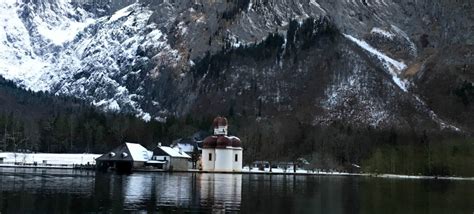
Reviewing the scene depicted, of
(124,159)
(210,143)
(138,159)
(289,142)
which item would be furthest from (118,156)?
(289,142)

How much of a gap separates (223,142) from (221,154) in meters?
2.90

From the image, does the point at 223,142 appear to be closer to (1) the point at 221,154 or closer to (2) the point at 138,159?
(1) the point at 221,154

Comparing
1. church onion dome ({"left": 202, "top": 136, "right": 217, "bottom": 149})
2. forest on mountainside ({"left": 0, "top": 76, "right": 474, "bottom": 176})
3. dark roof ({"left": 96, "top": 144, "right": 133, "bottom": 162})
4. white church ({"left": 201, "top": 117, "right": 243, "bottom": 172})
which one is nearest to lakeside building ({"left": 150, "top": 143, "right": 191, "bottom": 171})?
dark roof ({"left": 96, "top": 144, "right": 133, "bottom": 162})

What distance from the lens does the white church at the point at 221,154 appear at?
15025 cm

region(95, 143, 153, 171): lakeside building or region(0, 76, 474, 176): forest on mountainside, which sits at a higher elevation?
region(0, 76, 474, 176): forest on mountainside

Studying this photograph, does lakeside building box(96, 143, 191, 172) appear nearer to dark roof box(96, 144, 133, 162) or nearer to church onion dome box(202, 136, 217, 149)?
dark roof box(96, 144, 133, 162)

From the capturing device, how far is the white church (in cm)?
15025

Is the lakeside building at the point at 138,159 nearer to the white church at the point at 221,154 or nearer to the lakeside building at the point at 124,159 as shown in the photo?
the lakeside building at the point at 124,159

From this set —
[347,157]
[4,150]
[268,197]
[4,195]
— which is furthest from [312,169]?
[4,195]

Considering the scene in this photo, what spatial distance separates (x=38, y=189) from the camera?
220 feet

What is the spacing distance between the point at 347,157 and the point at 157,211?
12677cm

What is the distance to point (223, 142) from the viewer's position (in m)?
152

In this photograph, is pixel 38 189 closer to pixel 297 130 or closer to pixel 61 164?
pixel 61 164

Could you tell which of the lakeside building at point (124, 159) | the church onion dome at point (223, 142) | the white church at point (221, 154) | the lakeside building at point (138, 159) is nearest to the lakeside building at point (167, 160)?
the lakeside building at point (138, 159)
